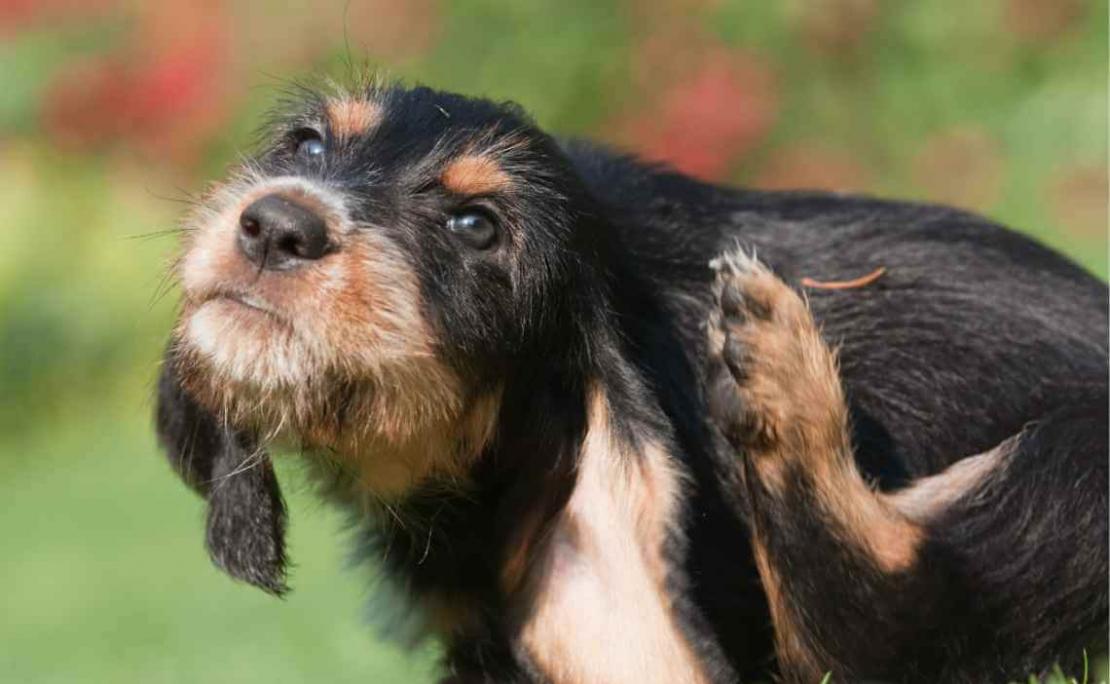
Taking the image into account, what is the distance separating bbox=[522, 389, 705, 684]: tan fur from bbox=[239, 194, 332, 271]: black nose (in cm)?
102

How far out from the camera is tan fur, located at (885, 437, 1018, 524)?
5.50 m

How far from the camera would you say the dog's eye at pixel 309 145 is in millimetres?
5375

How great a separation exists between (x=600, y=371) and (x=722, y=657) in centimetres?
89

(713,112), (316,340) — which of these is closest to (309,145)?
(316,340)

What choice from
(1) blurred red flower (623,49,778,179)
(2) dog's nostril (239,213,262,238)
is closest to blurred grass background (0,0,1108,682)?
(1) blurred red flower (623,49,778,179)

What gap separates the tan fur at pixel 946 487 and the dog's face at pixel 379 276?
1.23m

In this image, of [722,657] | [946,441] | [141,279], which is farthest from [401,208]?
[141,279]

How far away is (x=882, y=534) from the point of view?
5.33 m

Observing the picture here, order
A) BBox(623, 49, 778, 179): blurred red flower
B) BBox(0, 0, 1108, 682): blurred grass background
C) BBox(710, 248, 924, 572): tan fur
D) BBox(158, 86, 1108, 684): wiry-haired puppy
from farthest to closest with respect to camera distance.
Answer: BBox(623, 49, 778, 179): blurred red flower → BBox(0, 0, 1108, 682): blurred grass background → BBox(710, 248, 924, 572): tan fur → BBox(158, 86, 1108, 684): wiry-haired puppy

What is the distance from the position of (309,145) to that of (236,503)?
45.3 inches

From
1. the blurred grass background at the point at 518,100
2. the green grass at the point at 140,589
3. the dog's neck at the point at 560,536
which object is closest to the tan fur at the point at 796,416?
the dog's neck at the point at 560,536

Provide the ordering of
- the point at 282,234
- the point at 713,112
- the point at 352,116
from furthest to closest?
the point at 713,112, the point at 352,116, the point at 282,234

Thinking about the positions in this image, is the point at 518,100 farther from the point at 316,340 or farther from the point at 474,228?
the point at 316,340

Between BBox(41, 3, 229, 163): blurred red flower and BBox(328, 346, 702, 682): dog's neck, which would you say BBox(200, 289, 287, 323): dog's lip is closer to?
BBox(328, 346, 702, 682): dog's neck
